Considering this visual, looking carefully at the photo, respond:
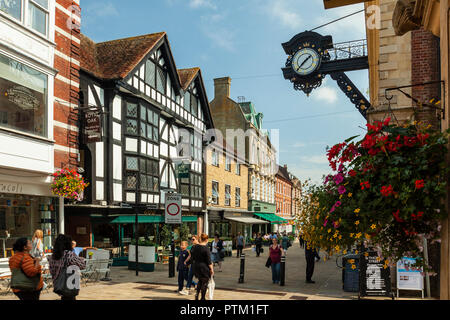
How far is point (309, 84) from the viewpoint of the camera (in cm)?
1875

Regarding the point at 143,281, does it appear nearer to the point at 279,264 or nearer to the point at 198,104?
the point at 279,264

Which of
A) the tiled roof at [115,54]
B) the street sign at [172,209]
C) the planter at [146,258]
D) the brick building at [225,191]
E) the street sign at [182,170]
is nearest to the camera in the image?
the street sign at [172,209]

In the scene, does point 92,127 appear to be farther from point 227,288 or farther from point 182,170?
point 182,170

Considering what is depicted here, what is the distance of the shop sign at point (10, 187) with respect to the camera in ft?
38.6

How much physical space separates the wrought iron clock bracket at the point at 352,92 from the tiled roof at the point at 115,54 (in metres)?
9.09

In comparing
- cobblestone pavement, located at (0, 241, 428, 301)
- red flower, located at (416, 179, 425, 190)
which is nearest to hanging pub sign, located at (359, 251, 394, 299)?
cobblestone pavement, located at (0, 241, 428, 301)

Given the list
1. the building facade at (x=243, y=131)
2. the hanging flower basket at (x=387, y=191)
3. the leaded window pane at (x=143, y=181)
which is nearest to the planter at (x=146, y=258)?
the leaded window pane at (x=143, y=181)

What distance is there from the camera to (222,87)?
41.2m

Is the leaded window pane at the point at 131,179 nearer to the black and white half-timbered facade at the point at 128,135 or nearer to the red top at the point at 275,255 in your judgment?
the black and white half-timbered facade at the point at 128,135

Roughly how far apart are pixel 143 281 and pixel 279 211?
147 ft

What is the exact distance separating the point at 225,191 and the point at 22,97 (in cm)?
2136

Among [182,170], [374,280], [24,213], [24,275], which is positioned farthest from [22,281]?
[182,170]
